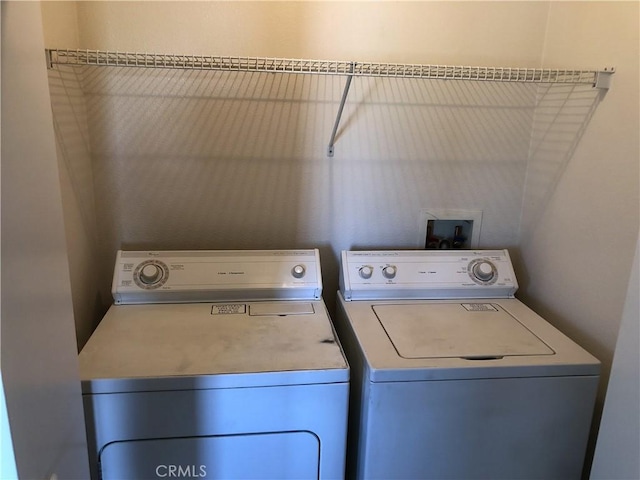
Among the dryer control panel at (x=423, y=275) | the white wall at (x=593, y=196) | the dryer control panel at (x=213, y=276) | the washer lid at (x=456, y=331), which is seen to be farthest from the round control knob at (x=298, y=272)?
the white wall at (x=593, y=196)

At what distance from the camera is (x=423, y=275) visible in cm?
186

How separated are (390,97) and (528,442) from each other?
127 centimetres

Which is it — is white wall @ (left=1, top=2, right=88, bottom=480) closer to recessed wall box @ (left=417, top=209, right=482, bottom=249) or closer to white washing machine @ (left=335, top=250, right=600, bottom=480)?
white washing machine @ (left=335, top=250, right=600, bottom=480)

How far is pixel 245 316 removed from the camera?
A: 165cm

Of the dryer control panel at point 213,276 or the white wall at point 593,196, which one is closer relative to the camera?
the white wall at point 593,196

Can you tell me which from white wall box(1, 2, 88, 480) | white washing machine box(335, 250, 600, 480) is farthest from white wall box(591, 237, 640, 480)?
white wall box(1, 2, 88, 480)

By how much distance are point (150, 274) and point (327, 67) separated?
3.08ft

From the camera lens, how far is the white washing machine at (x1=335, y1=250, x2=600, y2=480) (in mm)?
1360

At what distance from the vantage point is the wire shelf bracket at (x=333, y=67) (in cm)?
141

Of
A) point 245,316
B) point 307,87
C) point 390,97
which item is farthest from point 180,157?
point 390,97

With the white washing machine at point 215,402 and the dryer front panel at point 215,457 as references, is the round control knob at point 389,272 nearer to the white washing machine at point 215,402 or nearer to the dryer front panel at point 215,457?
the white washing machine at point 215,402

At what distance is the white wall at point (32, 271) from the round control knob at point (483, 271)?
1.44m
